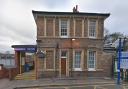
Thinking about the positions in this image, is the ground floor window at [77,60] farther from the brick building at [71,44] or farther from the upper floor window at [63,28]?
the upper floor window at [63,28]

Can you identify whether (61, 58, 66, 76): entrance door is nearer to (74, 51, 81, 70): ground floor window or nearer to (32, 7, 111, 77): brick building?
(32, 7, 111, 77): brick building

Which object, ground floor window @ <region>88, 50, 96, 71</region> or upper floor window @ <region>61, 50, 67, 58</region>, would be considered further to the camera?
ground floor window @ <region>88, 50, 96, 71</region>

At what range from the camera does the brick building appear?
112 ft

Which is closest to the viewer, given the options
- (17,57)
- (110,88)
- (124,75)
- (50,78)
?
(110,88)

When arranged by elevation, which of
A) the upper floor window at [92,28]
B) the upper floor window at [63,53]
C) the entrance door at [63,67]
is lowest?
the entrance door at [63,67]

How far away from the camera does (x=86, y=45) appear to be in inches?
1364

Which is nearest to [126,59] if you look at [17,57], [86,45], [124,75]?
[124,75]

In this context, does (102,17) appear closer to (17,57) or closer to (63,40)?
(63,40)

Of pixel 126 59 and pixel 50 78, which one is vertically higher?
pixel 126 59

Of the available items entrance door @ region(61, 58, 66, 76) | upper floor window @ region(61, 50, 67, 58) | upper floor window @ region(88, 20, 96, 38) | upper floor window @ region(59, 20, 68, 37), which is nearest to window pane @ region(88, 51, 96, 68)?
upper floor window @ region(88, 20, 96, 38)

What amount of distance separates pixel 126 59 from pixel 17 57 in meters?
16.5

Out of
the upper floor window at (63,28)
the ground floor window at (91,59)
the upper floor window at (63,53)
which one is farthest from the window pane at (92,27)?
the upper floor window at (63,53)

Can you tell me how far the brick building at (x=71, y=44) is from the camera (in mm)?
34094

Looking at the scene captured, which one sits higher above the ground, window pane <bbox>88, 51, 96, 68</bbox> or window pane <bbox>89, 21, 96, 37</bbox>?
window pane <bbox>89, 21, 96, 37</bbox>
